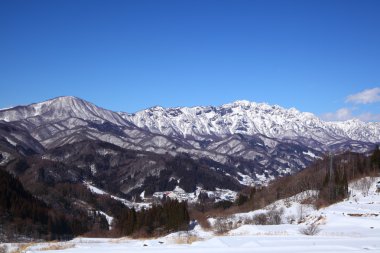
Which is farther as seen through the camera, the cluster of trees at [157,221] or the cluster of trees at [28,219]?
the cluster of trees at [28,219]

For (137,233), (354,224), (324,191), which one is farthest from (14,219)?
(354,224)

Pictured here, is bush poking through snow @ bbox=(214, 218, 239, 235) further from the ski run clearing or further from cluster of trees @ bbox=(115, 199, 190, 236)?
cluster of trees @ bbox=(115, 199, 190, 236)

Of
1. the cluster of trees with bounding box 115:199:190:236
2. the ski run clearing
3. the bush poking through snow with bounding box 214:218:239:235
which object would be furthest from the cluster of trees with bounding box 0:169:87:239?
the ski run clearing

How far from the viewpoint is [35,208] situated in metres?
167

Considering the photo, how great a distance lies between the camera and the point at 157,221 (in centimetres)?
12875

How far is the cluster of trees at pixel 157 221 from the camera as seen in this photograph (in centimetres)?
12244

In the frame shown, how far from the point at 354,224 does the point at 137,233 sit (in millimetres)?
83633

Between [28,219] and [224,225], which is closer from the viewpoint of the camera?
A: [224,225]

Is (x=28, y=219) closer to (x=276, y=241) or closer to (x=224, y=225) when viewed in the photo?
(x=224, y=225)

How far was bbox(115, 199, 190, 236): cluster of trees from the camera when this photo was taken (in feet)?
402

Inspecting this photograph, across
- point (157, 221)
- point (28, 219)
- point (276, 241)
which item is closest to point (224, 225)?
point (157, 221)

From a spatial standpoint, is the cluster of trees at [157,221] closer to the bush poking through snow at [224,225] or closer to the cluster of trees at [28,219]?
the bush poking through snow at [224,225]

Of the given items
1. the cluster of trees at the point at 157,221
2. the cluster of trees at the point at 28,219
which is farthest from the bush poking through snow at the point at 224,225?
the cluster of trees at the point at 28,219

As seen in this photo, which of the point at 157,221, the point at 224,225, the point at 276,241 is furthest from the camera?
the point at 157,221
